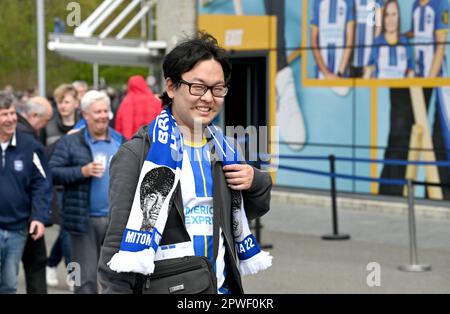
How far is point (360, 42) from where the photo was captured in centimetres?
1585

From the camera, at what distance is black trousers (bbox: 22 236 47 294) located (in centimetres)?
762

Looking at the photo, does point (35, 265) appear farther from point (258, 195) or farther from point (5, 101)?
point (258, 195)

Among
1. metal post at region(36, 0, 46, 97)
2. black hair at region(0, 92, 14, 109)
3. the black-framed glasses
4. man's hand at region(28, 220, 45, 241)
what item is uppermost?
metal post at region(36, 0, 46, 97)

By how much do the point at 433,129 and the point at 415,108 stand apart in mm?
488

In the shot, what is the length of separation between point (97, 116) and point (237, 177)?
406 cm

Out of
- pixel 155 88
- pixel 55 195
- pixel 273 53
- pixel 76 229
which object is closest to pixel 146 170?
pixel 76 229

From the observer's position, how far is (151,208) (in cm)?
364

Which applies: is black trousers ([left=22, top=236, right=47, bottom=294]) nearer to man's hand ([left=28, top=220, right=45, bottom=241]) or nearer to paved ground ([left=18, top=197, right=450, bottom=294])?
man's hand ([left=28, top=220, right=45, bottom=241])

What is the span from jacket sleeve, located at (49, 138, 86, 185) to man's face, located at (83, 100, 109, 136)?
33 centimetres

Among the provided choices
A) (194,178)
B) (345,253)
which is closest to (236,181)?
(194,178)

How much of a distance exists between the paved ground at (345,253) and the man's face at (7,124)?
8.49 feet

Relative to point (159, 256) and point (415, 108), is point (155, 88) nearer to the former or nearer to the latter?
point (415, 108)

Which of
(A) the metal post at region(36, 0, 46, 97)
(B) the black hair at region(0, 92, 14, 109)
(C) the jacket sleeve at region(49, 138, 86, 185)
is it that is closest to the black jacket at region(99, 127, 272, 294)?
(B) the black hair at region(0, 92, 14, 109)

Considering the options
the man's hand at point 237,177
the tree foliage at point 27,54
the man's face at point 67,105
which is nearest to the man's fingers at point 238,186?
the man's hand at point 237,177
